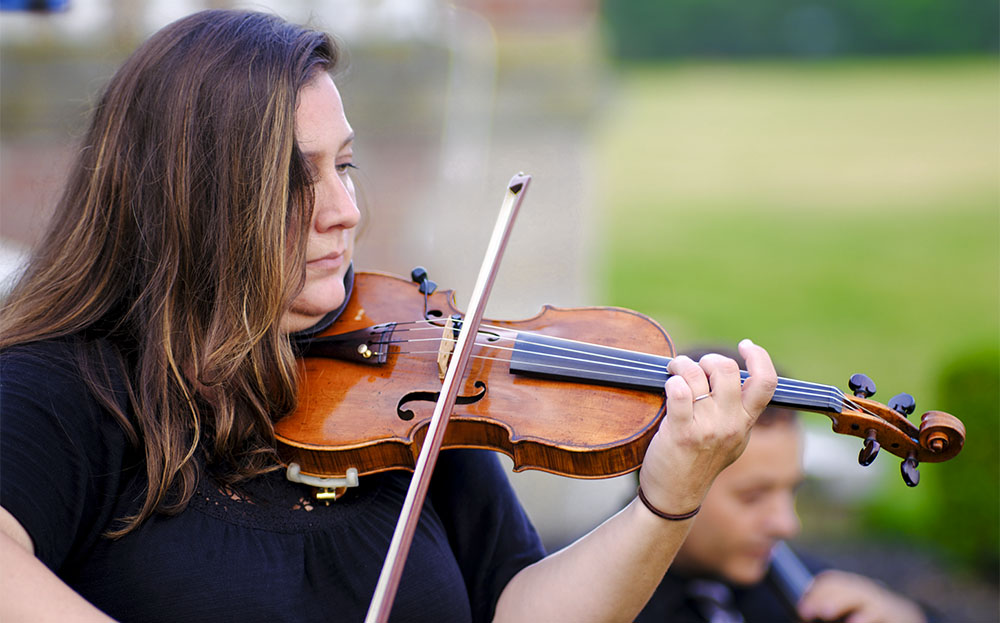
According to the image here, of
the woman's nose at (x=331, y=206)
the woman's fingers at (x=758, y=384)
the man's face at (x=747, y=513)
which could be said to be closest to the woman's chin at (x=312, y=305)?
the woman's nose at (x=331, y=206)

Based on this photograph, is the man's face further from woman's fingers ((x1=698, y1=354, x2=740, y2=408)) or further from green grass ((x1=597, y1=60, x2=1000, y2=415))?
green grass ((x1=597, y1=60, x2=1000, y2=415))

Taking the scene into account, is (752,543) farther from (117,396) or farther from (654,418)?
(117,396)

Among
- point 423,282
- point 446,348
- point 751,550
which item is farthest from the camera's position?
point 751,550

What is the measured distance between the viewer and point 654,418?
1420 millimetres

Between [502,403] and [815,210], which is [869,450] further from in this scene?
[815,210]

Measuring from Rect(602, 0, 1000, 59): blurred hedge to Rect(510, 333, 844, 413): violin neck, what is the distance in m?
16.9

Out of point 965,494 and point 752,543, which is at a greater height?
point 752,543

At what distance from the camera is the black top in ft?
4.08

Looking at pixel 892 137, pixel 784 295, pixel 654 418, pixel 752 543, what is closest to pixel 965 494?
pixel 752 543

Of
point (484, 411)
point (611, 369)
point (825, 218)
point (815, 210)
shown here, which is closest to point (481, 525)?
point (484, 411)

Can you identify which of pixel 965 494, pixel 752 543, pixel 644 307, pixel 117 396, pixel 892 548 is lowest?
pixel 644 307

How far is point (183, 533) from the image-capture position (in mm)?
1333

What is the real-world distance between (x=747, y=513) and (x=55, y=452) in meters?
1.55

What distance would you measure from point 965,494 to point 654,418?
3.40 meters
